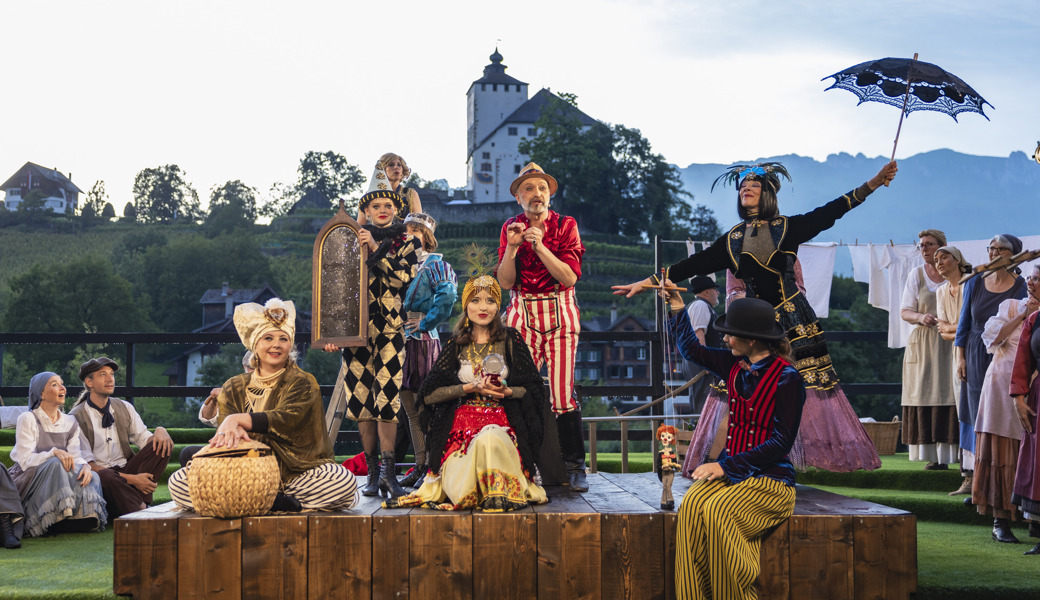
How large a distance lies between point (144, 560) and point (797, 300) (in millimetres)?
3441

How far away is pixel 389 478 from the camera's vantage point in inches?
184

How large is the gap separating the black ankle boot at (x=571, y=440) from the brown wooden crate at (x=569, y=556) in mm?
Result: 1027

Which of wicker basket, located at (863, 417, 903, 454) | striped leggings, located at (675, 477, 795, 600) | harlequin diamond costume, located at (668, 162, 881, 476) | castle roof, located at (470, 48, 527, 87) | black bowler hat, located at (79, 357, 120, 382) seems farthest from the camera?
castle roof, located at (470, 48, 527, 87)

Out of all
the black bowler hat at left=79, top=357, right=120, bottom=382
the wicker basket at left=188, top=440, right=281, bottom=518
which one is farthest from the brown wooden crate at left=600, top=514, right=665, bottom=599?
the black bowler hat at left=79, top=357, right=120, bottom=382

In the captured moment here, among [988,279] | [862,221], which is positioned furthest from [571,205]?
[862,221]

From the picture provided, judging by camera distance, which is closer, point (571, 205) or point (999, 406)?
point (999, 406)

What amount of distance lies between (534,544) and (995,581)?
211cm

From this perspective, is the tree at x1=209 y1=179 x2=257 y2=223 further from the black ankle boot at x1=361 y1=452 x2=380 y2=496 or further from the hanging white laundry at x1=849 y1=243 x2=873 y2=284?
the black ankle boot at x1=361 y1=452 x2=380 y2=496

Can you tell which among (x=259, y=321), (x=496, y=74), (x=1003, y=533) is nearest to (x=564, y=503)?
(x=259, y=321)

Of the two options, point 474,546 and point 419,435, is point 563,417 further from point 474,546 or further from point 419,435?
point 474,546

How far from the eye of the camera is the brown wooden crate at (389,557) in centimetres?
381

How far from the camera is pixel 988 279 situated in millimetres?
6090

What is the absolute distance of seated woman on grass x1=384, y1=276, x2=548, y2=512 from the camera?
13.5 ft

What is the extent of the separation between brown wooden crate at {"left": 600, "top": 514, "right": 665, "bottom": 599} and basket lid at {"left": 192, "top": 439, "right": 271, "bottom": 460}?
59.2 inches
